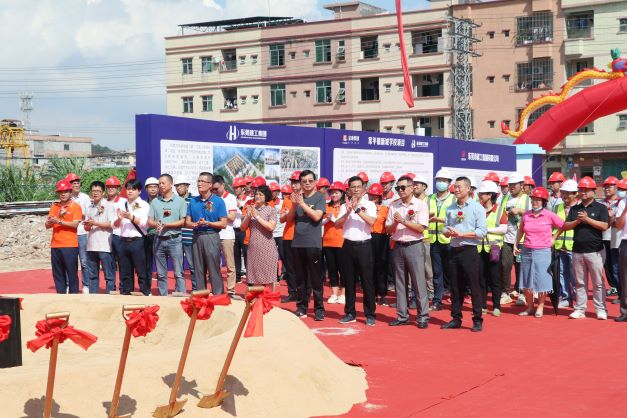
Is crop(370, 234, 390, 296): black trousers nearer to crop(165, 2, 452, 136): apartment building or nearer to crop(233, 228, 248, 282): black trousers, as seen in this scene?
crop(233, 228, 248, 282): black trousers

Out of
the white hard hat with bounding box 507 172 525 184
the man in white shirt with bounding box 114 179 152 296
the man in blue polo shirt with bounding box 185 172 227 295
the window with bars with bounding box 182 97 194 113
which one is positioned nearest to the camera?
the man in blue polo shirt with bounding box 185 172 227 295

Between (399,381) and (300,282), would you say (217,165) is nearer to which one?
(300,282)

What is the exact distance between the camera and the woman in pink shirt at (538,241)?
11.4m

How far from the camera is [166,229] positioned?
1154cm

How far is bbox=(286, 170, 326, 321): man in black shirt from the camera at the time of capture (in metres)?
10.9

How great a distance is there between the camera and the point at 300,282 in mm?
11305

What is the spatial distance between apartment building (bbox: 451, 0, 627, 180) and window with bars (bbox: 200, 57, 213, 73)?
695 inches

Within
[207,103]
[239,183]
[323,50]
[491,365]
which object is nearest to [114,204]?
[239,183]

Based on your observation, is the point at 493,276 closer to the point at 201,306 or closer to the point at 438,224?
the point at 438,224

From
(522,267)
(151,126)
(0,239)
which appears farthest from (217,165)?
(0,239)

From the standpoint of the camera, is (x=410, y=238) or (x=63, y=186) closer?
(x=410, y=238)

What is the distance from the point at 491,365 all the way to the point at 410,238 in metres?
2.47

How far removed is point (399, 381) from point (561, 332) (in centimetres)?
351

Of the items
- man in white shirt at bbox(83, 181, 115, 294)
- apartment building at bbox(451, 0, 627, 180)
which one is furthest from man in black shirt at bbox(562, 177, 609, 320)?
apartment building at bbox(451, 0, 627, 180)
